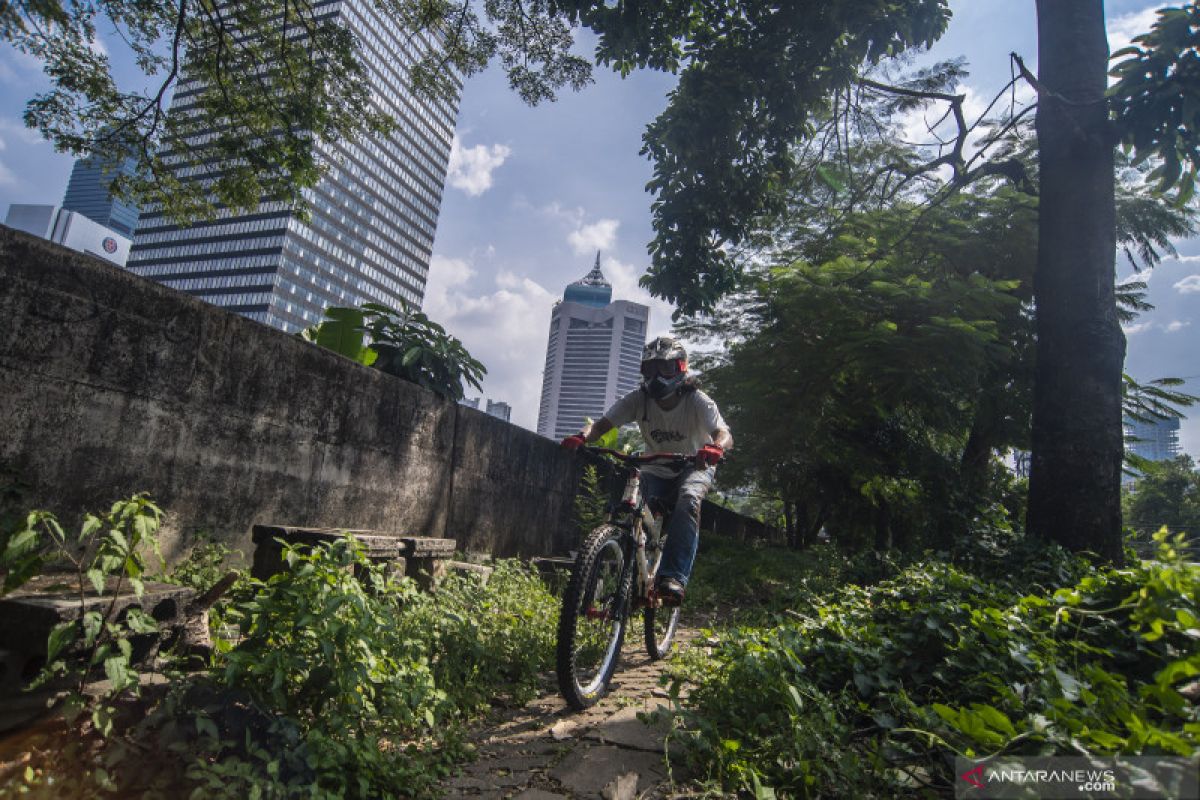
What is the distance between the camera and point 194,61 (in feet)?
22.4

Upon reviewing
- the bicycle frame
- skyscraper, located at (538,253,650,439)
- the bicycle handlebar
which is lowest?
the bicycle frame

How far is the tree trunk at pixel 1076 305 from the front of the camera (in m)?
4.90

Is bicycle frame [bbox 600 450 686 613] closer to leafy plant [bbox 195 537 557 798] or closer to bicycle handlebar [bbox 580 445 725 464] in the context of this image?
bicycle handlebar [bbox 580 445 725 464]

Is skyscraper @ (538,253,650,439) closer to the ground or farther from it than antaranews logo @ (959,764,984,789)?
farther from it

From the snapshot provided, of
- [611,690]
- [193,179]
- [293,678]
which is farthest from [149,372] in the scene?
[193,179]

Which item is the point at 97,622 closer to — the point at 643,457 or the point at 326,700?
the point at 326,700

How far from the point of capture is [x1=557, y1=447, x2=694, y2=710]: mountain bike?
3080 mm

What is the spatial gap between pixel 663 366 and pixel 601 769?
2461mm

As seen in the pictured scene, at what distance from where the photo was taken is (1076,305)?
5098 millimetres

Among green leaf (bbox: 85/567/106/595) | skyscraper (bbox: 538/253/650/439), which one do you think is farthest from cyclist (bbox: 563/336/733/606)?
skyscraper (bbox: 538/253/650/439)

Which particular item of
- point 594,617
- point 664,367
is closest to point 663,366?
point 664,367

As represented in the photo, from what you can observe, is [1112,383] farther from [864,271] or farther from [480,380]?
[480,380]

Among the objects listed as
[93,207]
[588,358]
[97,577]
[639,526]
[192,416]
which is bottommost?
[97,577]

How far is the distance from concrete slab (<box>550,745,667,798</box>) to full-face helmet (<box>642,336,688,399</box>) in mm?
2213
